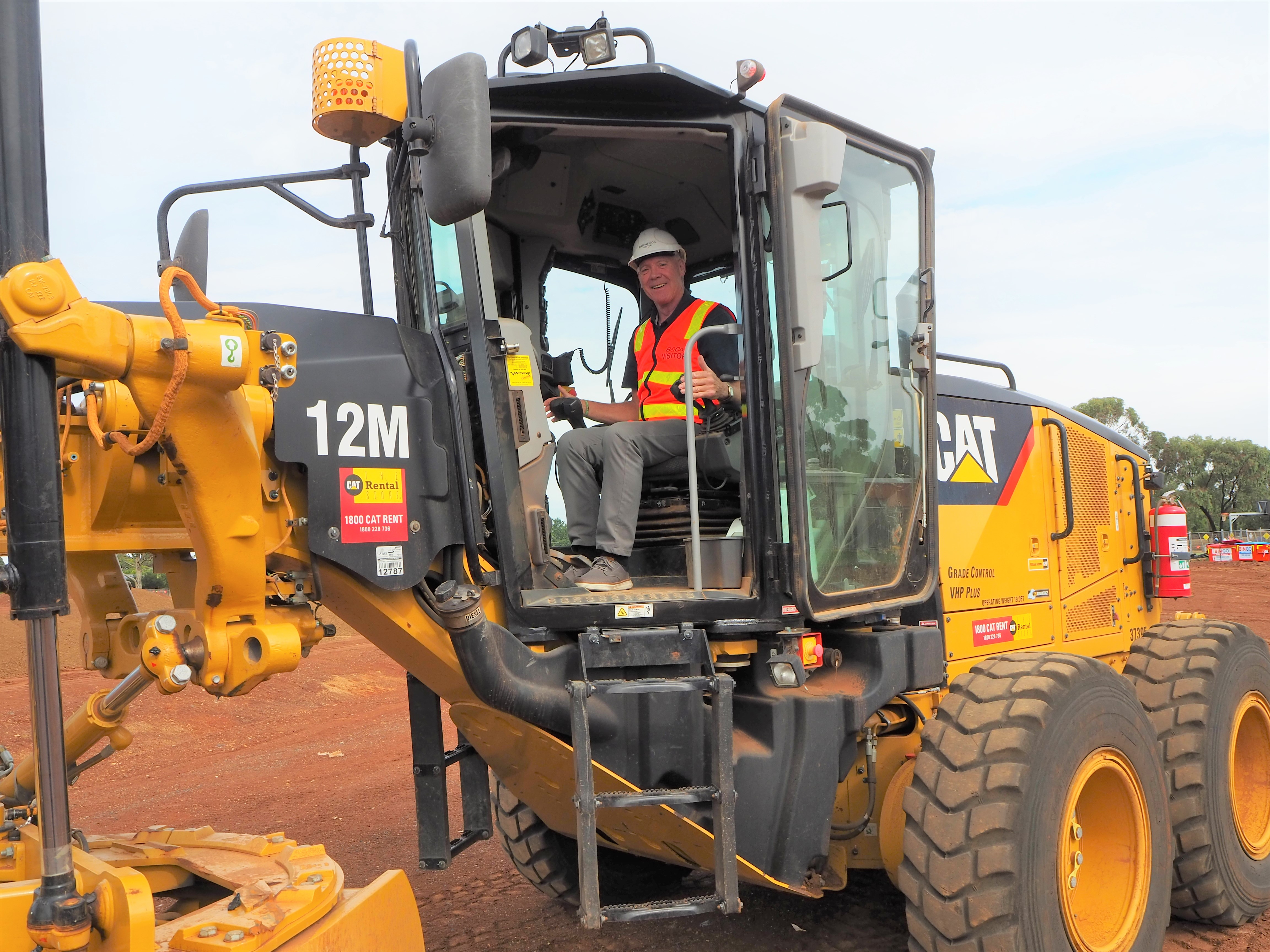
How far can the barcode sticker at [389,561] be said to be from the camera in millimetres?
2900

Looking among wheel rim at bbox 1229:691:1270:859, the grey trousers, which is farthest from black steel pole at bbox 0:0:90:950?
wheel rim at bbox 1229:691:1270:859

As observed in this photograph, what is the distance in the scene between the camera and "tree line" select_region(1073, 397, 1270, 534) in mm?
46938

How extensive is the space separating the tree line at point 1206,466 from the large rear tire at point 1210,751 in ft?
141

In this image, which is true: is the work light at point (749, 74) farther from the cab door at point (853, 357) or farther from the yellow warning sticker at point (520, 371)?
the yellow warning sticker at point (520, 371)

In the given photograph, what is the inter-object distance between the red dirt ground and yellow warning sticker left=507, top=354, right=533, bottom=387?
2337mm

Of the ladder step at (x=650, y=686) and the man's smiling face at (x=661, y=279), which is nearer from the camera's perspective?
the ladder step at (x=650, y=686)

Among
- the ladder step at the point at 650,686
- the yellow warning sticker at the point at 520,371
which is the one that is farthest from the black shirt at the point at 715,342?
the ladder step at the point at 650,686

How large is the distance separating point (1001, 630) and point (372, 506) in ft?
9.15

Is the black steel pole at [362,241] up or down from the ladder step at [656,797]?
up

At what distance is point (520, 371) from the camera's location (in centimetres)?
352

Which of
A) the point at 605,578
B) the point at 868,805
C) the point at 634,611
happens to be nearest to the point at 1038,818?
the point at 868,805

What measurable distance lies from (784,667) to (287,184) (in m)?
2.12

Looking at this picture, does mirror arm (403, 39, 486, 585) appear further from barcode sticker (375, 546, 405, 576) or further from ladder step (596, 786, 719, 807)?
ladder step (596, 786, 719, 807)

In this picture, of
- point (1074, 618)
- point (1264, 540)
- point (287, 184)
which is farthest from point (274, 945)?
point (1264, 540)
